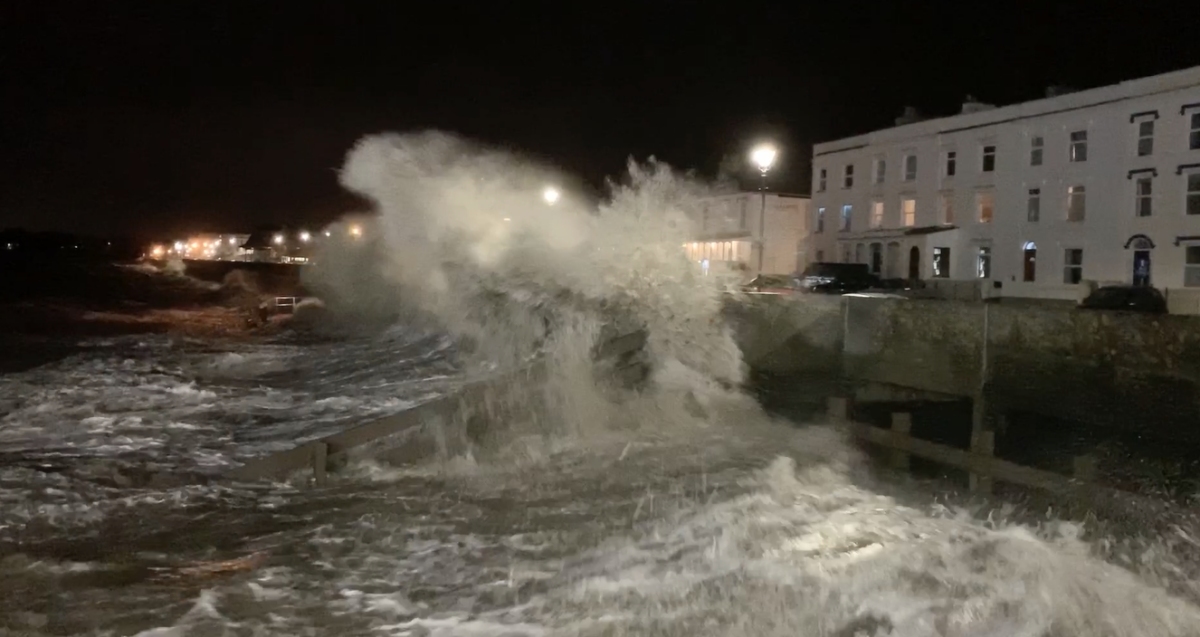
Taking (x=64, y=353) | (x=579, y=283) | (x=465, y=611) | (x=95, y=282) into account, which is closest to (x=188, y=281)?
(x=95, y=282)

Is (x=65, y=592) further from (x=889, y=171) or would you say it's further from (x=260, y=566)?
(x=889, y=171)

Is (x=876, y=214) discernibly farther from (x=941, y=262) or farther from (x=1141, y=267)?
(x=1141, y=267)

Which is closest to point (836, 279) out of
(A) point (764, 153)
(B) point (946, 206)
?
(B) point (946, 206)

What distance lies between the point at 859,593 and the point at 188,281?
10182cm

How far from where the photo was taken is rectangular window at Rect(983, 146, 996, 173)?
123 feet

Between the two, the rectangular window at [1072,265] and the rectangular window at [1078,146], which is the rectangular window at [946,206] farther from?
the rectangular window at [1072,265]

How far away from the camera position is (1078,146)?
33844mm

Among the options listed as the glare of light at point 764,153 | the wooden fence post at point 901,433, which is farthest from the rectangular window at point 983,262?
the wooden fence post at point 901,433

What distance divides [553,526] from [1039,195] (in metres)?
30.5

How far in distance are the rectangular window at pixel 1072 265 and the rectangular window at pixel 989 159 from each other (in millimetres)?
4935

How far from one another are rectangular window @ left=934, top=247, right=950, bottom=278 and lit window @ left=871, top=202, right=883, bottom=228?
168 inches

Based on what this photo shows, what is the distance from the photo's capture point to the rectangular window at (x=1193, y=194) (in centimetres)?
2983

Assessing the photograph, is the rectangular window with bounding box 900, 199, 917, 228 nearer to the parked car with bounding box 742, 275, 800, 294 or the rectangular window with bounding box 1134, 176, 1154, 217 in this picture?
the parked car with bounding box 742, 275, 800, 294

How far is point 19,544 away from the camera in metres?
9.14
